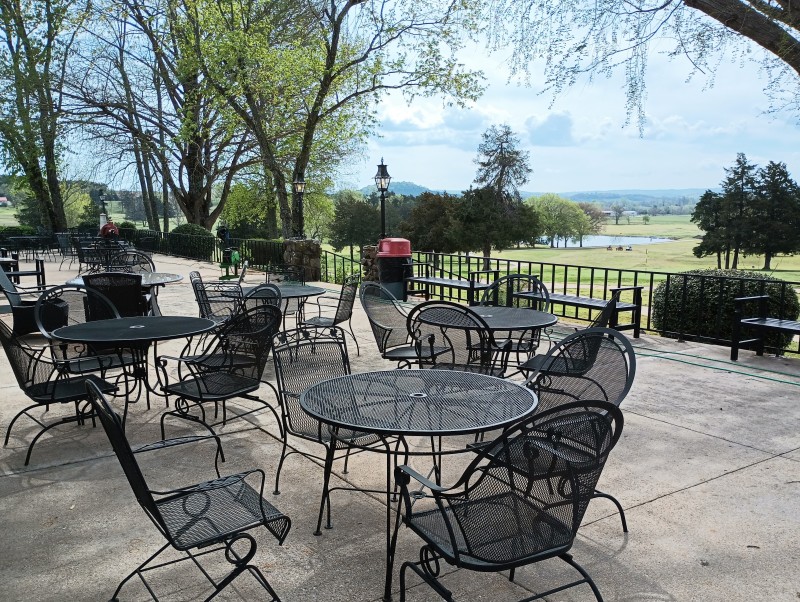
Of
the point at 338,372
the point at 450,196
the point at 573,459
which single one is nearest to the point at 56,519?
the point at 338,372

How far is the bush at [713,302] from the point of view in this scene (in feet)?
26.4

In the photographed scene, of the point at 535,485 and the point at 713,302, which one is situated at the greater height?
the point at 535,485

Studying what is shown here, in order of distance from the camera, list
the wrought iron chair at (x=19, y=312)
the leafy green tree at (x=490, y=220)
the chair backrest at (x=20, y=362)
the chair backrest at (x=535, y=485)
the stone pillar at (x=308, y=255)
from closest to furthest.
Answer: the chair backrest at (x=535, y=485), the chair backrest at (x=20, y=362), the wrought iron chair at (x=19, y=312), the stone pillar at (x=308, y=255), the leafy green tree at (x=490, y=220)

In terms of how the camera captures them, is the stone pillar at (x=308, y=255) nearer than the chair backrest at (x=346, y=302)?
No

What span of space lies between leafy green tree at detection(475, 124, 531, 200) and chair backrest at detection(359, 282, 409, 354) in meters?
44.5

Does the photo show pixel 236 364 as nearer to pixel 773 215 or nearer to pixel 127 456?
pixel 127 456

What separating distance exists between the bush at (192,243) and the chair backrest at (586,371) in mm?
18847

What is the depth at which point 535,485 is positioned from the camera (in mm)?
2131

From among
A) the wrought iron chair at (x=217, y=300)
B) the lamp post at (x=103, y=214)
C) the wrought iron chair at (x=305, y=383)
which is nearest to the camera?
the wrought iron chair at (x=305, y=383)

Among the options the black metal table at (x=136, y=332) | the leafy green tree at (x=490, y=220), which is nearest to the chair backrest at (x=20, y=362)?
the black metal table at (x=136, y=332)

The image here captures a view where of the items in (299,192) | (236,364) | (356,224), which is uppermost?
(299,192)

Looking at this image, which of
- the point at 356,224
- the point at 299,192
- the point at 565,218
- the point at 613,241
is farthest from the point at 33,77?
the point at 613,241

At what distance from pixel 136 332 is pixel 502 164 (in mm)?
46420

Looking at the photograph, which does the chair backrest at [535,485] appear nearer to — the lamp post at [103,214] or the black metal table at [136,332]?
the black metal table at [136,332]
